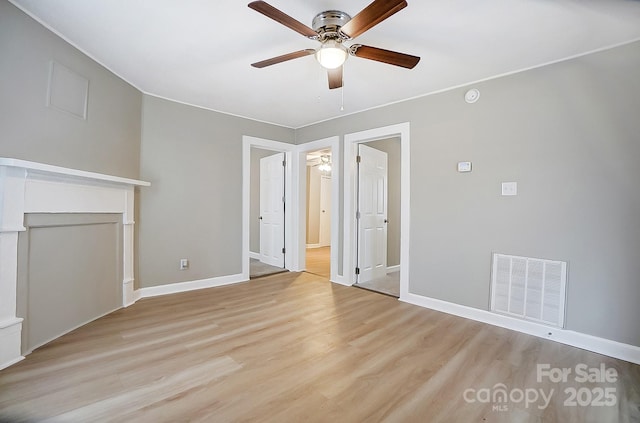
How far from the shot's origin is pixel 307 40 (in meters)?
2.15

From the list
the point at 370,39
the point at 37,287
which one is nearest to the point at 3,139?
the point at 37,287

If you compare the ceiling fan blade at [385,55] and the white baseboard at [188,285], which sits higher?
the ceiling fan blade at [385,55]

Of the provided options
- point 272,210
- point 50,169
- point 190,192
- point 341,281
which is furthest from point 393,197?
point 50,169

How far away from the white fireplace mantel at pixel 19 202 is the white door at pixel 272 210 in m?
2.71

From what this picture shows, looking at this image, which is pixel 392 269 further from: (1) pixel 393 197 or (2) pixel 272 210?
(2) pixel 272 210

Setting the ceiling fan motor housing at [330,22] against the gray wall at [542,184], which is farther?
the gray wall at [542,184]

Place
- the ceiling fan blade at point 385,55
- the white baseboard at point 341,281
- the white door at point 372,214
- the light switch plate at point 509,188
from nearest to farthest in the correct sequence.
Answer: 1. the ceiling fan blade at point 385,55
2. the light switch plate at point 509,188
3. the white baseboard at point 341,281
4. the white door at point 372,214

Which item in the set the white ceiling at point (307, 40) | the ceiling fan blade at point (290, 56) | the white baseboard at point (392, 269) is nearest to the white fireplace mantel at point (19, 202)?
the white ceiling at point (307, 40)

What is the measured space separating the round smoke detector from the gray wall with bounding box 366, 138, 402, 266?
1.96 m

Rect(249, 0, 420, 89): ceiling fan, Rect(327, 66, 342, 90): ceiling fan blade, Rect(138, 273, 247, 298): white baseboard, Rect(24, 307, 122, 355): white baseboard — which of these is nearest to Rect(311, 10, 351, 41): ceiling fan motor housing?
Rect(249, 0, 420, 89): ceiling fan

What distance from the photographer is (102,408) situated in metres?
1.49

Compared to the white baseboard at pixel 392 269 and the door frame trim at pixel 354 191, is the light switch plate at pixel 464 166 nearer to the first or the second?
the door frame trim at pixel 354 191

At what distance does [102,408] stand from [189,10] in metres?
2.44

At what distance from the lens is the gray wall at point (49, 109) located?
1837 mm
